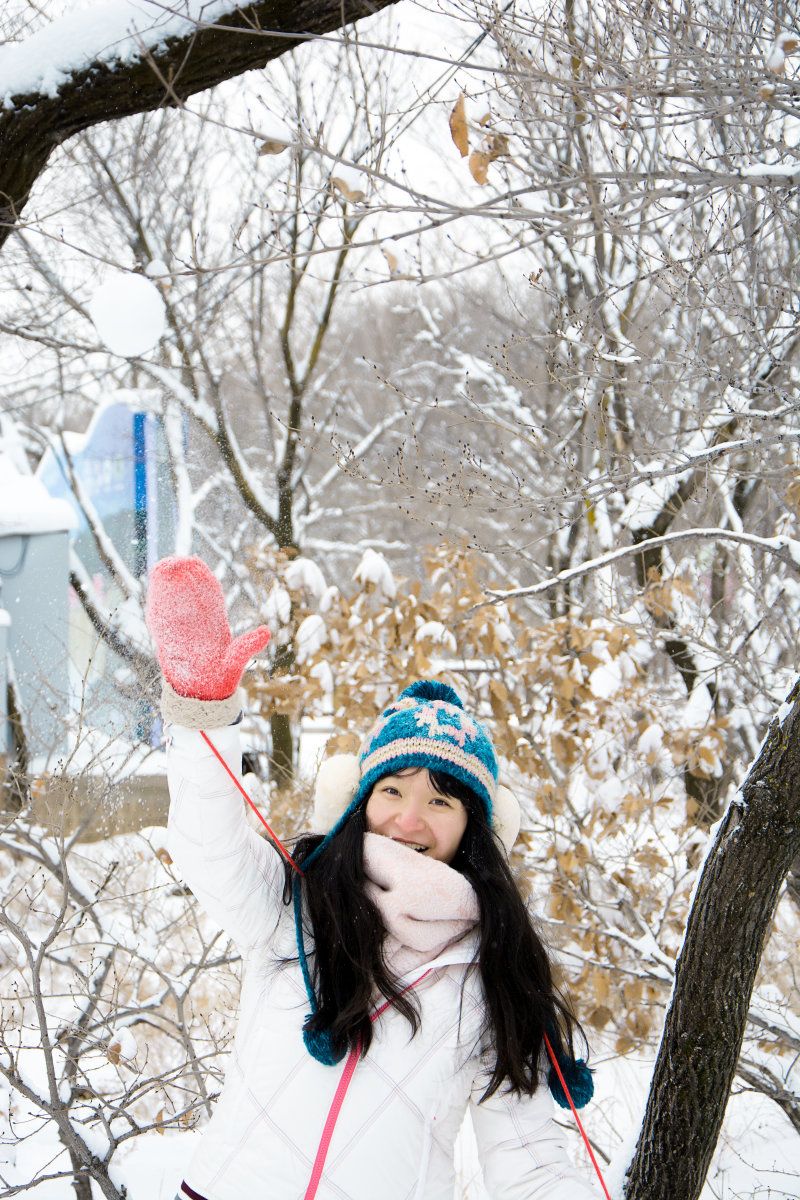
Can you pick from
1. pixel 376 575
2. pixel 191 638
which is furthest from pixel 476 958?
pixel 376 575

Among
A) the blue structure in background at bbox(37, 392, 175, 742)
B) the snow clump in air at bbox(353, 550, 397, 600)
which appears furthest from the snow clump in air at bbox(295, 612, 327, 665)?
the blue structure in background at bbox(37, 392, 175, 742)

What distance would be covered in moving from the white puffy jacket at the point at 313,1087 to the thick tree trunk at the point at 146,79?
2.08m

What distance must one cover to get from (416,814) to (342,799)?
165mm

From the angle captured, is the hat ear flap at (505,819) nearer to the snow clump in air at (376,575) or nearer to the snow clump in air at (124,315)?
the snow clump in air at (376,575)

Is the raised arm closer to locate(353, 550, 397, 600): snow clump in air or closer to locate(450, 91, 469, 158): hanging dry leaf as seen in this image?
locate(450, 91, 469, 158): hanging dry leaf

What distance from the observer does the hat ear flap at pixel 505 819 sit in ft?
5.29

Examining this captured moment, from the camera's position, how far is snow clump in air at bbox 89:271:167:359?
6812 mm

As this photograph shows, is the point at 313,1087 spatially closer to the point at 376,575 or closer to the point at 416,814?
the point at 416,814

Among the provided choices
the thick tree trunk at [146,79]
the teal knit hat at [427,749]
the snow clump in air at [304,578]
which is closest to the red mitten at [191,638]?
the teal knit hat at [427,749]

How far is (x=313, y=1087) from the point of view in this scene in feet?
4.26

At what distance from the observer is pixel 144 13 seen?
264cm

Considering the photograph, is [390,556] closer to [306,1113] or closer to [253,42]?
[253,42]

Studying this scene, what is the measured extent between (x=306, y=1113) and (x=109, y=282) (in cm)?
679

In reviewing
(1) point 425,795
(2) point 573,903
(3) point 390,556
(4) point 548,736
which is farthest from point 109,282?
(3) point 390,556
